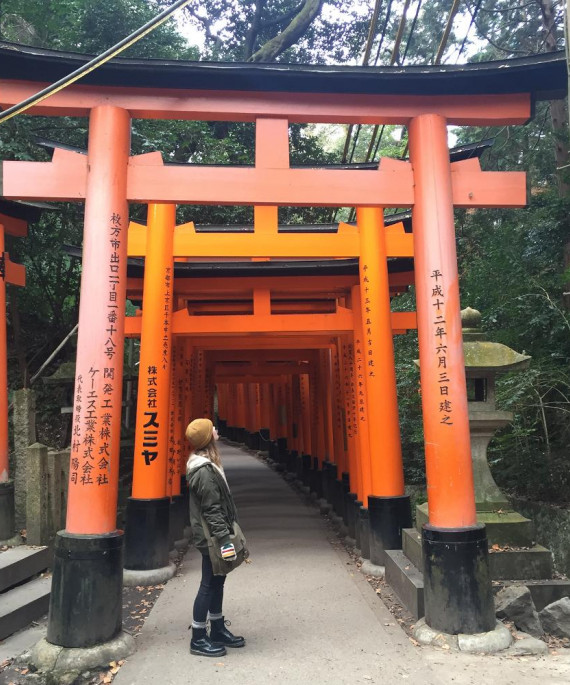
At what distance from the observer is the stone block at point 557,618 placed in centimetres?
464

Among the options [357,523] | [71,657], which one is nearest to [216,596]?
[71,657]

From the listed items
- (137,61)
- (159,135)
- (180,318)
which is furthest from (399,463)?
(159,135)

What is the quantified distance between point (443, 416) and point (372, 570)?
324cm

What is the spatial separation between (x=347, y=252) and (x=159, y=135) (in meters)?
6.77

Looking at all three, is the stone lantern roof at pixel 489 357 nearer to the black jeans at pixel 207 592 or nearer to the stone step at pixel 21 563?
the black jeans at pixel 207 592

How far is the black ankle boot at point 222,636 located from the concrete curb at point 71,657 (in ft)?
2.07

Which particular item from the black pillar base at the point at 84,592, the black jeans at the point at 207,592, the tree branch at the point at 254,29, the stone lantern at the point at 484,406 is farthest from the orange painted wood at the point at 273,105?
the tree branch at the point at 254,29

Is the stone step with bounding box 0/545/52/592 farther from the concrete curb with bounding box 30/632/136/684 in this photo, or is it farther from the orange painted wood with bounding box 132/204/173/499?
the concrete curb with bounding box 30/632/136/684

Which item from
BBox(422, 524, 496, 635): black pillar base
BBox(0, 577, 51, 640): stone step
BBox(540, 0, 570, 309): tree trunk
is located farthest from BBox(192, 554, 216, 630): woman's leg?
BBox(540, 0, 570, 309): tree trunk

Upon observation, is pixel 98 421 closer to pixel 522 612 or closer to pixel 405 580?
pixel 405 580

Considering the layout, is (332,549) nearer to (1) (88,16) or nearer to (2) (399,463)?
(2) (399,463)

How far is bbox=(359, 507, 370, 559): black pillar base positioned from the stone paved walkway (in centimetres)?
33

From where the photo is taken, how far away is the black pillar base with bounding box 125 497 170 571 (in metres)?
6.77

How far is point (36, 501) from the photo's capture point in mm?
6477
